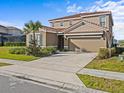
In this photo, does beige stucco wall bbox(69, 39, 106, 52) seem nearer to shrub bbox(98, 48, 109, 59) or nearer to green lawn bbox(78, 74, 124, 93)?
shrub bbox(98, 48, 109, 59)

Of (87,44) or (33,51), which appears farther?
(87,44)

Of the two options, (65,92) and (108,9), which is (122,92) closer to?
(65,92)

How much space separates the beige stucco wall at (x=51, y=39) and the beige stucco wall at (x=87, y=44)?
2.70m

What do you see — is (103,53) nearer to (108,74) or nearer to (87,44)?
(108,74)

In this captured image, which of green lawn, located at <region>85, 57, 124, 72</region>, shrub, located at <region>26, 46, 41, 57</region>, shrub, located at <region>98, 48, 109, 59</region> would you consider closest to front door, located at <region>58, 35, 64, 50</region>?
shrub, located at <region>26, 46, 41, 57</region>

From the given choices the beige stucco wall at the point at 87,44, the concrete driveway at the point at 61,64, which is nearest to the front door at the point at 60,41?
the beige stucco wall at the point at 87,44

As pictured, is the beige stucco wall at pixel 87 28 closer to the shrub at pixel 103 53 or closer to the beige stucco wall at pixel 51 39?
the beige stucco wall at pixel 51 39

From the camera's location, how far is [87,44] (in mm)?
24172

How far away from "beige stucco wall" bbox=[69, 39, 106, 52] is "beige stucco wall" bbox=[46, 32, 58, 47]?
106 inches

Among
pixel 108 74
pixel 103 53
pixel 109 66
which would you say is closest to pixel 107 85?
pixel 108 74

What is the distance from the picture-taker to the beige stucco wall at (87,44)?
23.1 metres

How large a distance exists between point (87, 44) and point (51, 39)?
613 centimetres

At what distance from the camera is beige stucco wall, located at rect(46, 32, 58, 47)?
24359 mm

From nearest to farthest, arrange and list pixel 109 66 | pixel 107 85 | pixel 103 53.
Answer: pixel 107 85, pixel 109 66, pixel 103 53
